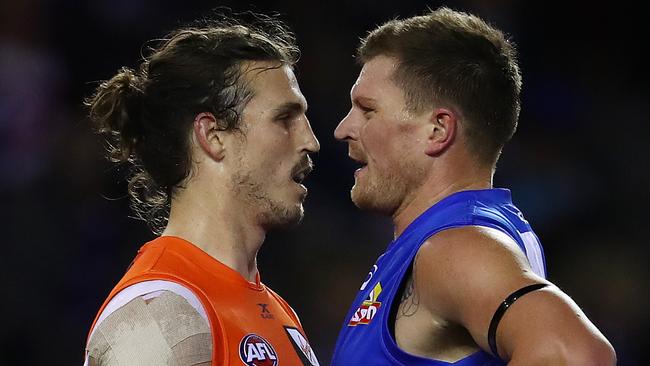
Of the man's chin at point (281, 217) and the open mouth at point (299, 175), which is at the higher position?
the open mouth at point (299, 175)

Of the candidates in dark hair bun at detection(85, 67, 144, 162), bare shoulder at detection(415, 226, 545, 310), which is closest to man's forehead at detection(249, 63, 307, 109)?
dark hair bun at detection(85, 67, 144, 162)

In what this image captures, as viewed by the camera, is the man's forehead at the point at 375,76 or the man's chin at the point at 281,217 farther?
the man's chin at the point at 281,217

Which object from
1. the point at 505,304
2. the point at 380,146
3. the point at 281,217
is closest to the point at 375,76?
the point at 380,146

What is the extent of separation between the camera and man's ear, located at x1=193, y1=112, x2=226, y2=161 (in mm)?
3820

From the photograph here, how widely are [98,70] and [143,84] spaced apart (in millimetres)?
5020

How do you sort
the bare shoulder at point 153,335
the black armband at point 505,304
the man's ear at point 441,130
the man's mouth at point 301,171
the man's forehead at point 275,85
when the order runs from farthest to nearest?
the man's mouth at point 301,171
the man's forehead at point 275,85
the man's ear at point 441,130
the bare shoulder at point 153,335
the black armband at point 505,304

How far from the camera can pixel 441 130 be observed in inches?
145

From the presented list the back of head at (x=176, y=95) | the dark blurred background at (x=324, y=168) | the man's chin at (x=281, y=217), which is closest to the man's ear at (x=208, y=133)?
Answer: the back of head at (x=176, y=95)

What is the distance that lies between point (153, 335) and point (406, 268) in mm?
856

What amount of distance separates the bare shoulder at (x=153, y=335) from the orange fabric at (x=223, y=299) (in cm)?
8

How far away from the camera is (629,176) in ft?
28.1

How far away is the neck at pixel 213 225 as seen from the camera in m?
3.78

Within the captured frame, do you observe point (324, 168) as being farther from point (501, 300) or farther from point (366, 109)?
point (501, 300)

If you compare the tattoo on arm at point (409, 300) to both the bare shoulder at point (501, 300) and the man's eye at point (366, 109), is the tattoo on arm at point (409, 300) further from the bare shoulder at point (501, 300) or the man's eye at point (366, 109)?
the man's eye at point (366, 109)
